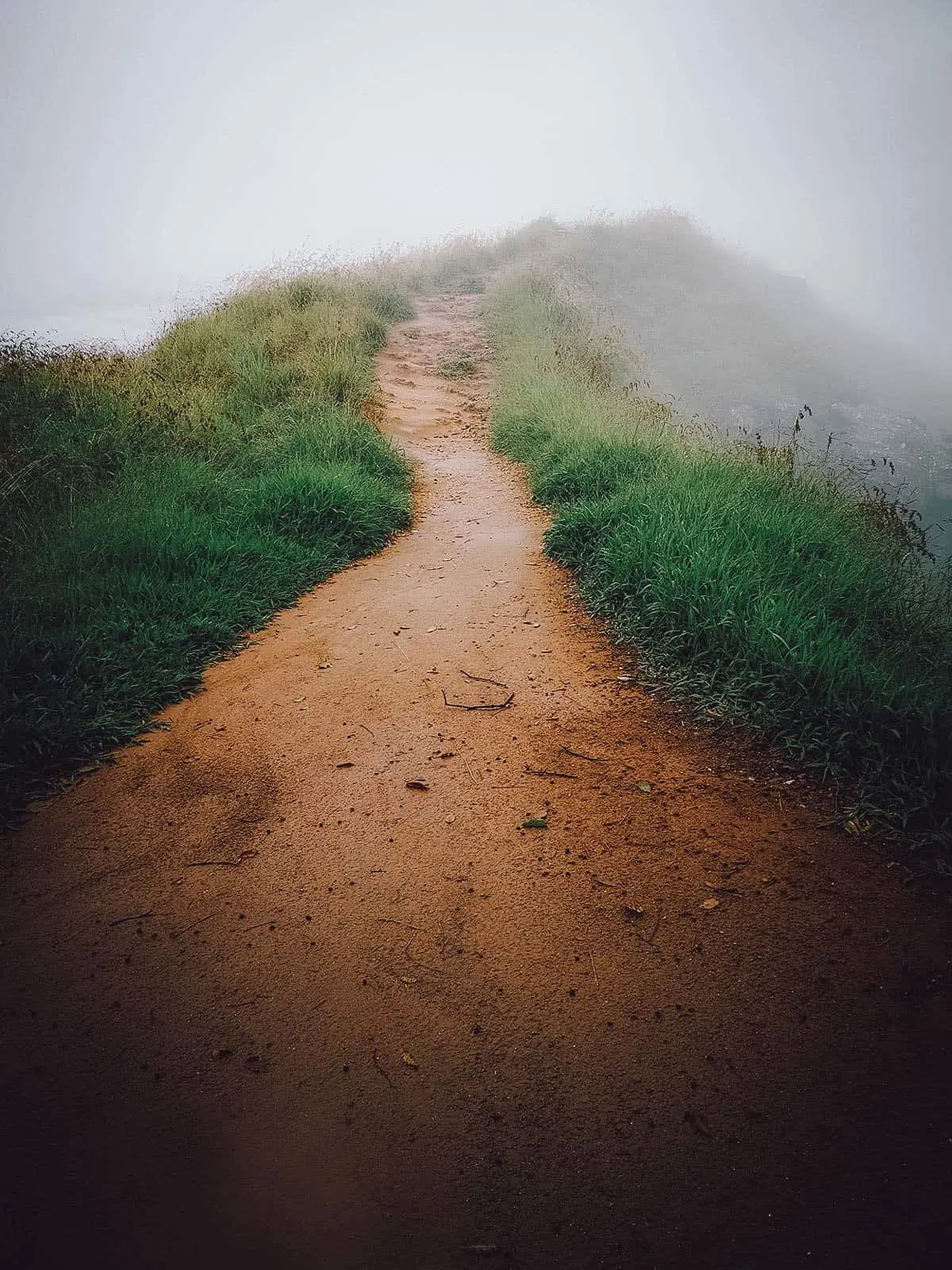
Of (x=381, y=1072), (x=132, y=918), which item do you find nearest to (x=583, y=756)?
(x=381, y=1072)

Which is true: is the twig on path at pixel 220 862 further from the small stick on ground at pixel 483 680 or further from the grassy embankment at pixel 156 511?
the small stick on ground at pixel 483 680

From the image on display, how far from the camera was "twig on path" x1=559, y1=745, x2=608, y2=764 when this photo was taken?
274 centimetres

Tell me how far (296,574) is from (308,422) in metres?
2.97

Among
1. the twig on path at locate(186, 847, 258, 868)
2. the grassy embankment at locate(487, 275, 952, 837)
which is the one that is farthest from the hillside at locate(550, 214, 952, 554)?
the twig on path at locate(186, 847, 258, 868)

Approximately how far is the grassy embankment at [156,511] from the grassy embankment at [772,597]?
A: 81.8 inches

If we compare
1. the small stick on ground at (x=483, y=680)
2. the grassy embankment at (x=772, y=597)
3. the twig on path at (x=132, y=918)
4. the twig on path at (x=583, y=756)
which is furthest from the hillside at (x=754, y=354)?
the twig on path at (x=132, y=918)

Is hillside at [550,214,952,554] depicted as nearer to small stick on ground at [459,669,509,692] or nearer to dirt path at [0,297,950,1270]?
small stick on ground at [459,669,509,692]

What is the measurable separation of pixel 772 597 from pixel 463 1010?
8.76 ft

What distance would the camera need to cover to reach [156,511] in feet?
15.2

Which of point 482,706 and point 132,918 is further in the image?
point 482,706

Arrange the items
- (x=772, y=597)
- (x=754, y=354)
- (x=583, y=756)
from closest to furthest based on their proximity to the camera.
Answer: (x=583, y=756) < (x=772, y=597) < (x=754, y=354)

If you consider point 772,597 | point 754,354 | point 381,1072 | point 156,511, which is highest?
point 754,354

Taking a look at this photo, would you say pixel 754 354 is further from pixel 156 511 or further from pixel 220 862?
pixel 220 862

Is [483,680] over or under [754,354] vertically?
under
